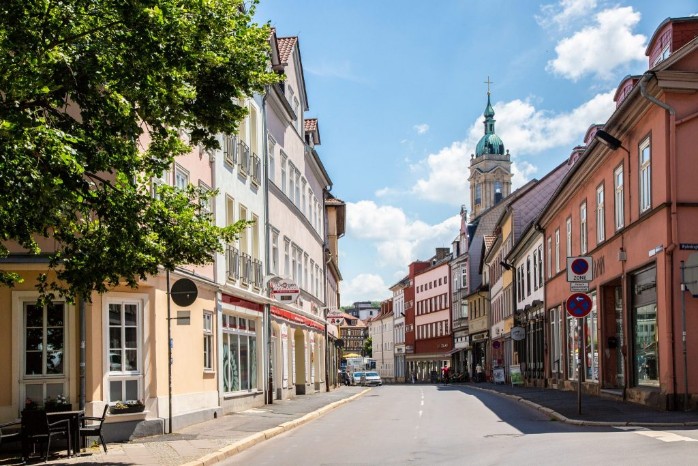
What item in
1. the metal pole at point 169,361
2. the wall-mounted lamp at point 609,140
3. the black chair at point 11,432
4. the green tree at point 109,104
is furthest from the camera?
the wall-mounted lamp at point 609,140

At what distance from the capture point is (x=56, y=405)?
15984 millimetres

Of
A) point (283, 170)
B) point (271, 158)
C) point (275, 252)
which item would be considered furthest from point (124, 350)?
point (283, 170)

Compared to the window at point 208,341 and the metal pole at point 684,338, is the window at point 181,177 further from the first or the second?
the metal pole at point 684,338

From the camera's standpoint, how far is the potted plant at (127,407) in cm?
1725

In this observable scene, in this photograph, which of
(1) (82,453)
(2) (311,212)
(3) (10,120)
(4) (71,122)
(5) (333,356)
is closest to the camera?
(3) (10,120)

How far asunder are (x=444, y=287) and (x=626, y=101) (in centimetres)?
7970

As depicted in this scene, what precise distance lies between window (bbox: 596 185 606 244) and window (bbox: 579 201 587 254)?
215cm

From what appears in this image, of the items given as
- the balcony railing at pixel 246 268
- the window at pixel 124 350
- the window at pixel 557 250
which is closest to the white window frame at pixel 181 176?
the window at pixel 124 350

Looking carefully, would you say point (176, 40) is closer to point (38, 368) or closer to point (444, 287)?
point (38, 368)

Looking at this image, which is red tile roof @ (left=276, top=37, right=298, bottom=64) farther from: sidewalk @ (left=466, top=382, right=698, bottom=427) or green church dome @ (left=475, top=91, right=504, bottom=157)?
green church dome @ (left=475, top=91, right=504, bottom=157)

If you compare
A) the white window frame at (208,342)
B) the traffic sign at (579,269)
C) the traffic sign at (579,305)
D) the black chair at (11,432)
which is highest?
the traffic sign at (579,269)

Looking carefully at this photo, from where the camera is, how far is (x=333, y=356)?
6125 cm

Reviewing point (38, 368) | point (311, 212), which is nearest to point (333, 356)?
point (311, 212)

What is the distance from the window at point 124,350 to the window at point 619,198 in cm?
1377
